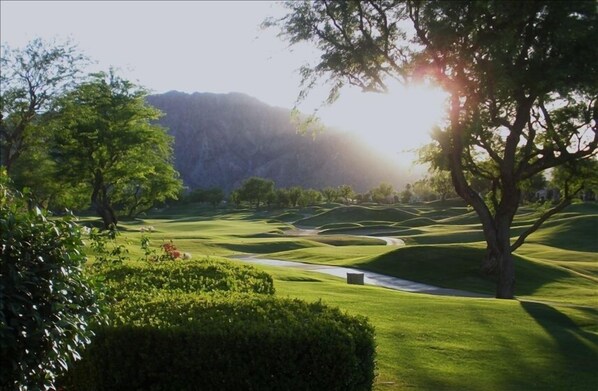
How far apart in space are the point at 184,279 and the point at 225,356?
4869mm

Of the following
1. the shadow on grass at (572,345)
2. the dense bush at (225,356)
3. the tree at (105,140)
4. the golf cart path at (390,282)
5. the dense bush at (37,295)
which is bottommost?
the golf cart path at (390,282)

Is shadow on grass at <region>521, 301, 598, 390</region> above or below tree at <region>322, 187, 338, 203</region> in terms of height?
below

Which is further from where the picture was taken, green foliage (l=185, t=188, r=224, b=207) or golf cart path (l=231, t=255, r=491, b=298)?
green foliage (l=185, t=188, r=224, b=207)

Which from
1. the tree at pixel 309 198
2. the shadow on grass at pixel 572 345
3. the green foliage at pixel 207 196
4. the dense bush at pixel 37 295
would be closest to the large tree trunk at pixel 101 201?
the shadow on grass at pixel 572 345

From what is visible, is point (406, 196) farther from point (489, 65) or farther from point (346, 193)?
point (489, 65)

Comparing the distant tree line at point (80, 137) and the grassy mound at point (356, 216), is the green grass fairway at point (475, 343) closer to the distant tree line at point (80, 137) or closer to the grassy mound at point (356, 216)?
the distant tree line at point (80, 137)

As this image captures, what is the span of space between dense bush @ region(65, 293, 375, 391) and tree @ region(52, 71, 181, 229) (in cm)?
3429

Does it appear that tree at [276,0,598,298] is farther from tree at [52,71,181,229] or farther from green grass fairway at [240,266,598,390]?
tree at [52,71,181,229]

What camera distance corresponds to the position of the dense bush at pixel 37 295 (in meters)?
4.25

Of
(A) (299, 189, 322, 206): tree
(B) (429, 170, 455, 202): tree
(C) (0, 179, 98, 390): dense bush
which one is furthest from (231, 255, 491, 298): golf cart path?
(A) (299, 189, 322, 206): tree

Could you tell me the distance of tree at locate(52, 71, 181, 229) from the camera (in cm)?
4028

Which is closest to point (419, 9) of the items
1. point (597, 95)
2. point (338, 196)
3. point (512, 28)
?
point (512, 28)

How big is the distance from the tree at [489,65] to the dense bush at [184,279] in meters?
12.4

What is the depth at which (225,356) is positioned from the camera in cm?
563
